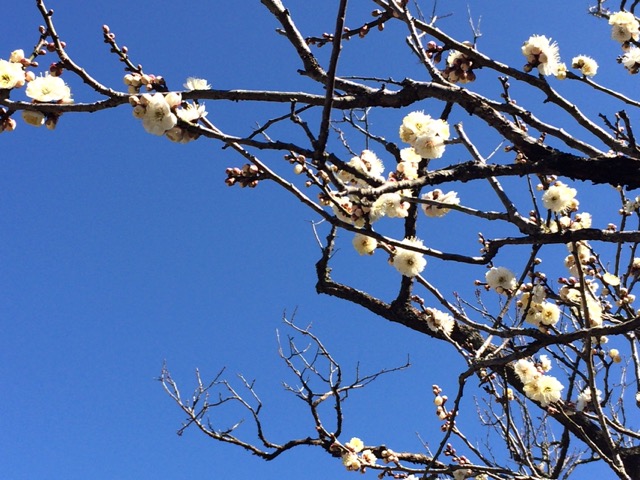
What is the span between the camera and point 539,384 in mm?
3170

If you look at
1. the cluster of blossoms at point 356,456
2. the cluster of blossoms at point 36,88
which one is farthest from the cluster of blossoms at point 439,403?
the cluster of blossoms at point 36,88

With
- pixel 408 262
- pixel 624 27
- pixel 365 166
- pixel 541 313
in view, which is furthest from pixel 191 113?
pixel 624 27

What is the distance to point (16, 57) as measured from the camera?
7.41 feet

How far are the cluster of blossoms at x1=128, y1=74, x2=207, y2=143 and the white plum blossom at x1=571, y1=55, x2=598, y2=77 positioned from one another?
A: 2.53 metres

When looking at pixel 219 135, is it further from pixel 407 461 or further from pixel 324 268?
pixel 407 461

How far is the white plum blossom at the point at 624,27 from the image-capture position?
3379 mm

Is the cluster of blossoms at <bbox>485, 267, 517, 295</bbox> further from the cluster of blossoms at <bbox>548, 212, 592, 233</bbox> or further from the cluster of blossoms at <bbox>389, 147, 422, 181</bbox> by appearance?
the cluster of blossoms at <bbox>389, 147, 422, 181</bbox>

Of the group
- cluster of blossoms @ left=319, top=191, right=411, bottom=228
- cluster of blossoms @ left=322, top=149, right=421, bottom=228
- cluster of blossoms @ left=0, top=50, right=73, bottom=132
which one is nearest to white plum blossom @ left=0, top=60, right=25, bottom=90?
cluster of blossoms @ left=0, top=50, right=73, bottom=132

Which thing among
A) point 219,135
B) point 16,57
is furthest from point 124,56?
point 219,135

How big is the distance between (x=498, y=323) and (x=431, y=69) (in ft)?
4.24

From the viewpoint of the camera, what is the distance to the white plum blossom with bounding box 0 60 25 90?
206 centimetres

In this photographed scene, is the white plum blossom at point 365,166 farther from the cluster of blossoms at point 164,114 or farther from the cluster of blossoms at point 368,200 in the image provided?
the cluster of blossoms at point 164,114

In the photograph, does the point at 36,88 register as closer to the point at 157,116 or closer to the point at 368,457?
the point at 157,116

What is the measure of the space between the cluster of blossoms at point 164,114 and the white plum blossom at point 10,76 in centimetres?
55
